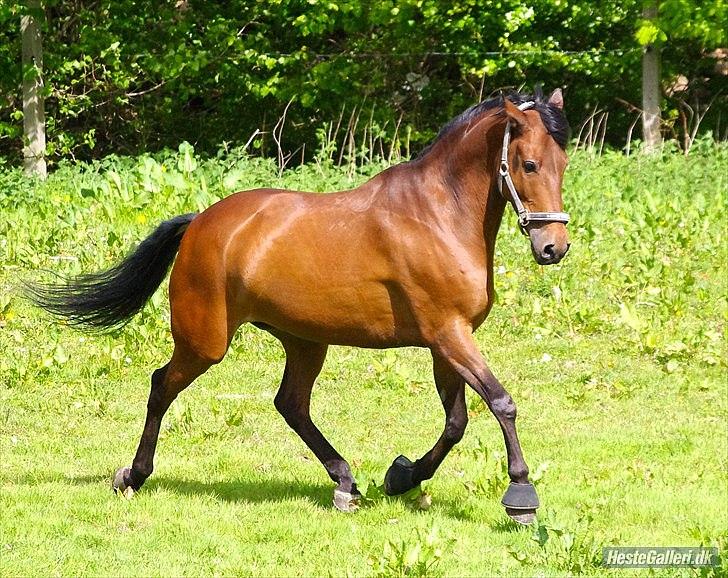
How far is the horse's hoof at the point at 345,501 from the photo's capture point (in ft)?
20.9

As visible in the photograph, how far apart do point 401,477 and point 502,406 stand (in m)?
0.89

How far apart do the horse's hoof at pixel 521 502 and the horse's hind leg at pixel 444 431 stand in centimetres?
48

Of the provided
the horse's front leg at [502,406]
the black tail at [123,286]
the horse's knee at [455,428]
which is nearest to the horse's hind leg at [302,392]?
the horse's knee at [455,428]

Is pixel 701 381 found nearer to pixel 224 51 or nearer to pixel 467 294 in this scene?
pixel 467 294

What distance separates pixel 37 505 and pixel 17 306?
14.8ft

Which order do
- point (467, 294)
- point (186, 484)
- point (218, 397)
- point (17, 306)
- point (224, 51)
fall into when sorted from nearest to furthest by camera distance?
1. point (467, 294)
2. point (186, 484)
3. point (218, 397)
4. point (17, 306)
5. point (224, 51)

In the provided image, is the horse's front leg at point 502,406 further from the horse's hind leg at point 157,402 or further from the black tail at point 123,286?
the black tail at point 123,286

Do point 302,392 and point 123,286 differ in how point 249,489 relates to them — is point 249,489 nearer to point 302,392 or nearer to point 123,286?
point 302,392

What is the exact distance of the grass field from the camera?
567 cm

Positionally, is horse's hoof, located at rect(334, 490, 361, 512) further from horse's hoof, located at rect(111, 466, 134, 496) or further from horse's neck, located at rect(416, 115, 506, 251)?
horse's neck, located at rect(416, 115, 506, 251)

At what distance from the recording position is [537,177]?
5.75 m

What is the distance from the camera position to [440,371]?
6.28 m

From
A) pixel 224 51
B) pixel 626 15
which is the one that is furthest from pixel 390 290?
pixel 626 15

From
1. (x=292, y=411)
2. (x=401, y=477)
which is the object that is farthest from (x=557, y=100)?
(x=292, y=411)
